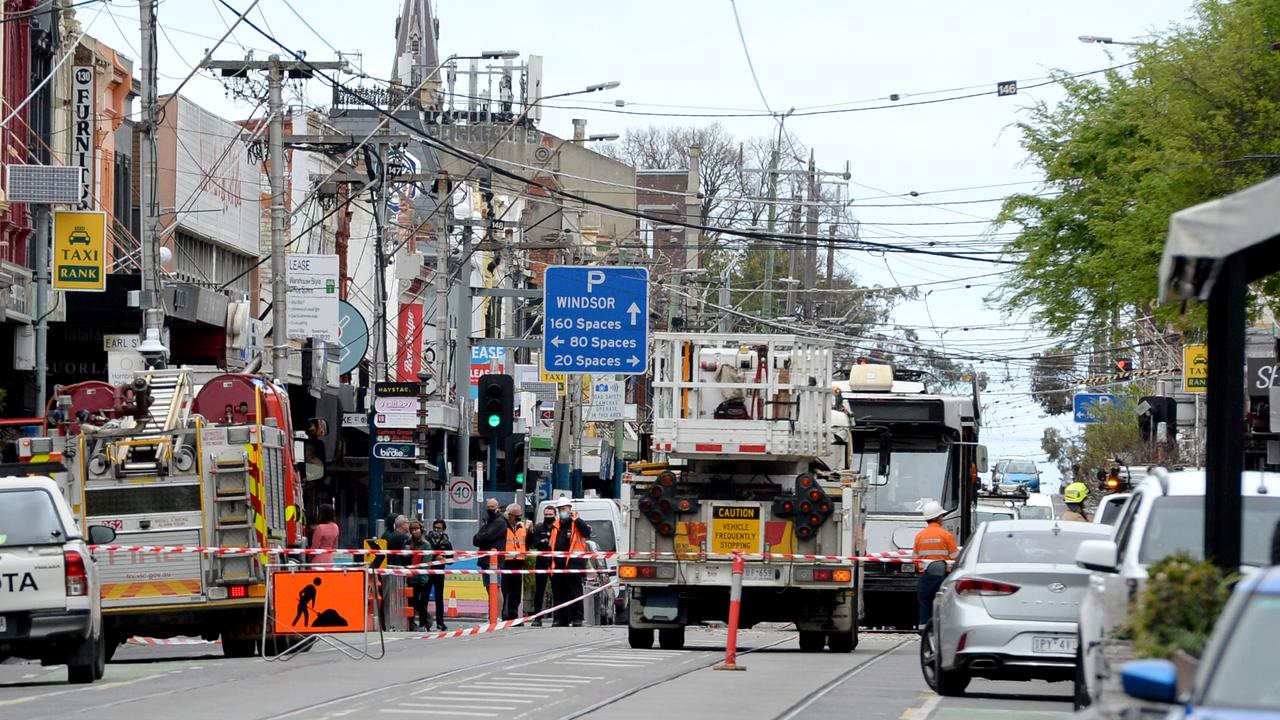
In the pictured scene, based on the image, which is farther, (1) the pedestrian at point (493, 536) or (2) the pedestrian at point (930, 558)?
(1) the pedestrian at point (493, 536)

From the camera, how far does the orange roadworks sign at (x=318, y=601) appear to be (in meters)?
21.3

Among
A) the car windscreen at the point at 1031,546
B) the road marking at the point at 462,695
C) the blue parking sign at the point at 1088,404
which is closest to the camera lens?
the road marking at the point at 462,695

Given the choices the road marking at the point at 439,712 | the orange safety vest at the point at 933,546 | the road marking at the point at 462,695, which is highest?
the orange safety vest at the point at 933,546

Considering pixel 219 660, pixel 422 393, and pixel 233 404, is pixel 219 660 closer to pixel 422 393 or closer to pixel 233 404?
pixel 233 404

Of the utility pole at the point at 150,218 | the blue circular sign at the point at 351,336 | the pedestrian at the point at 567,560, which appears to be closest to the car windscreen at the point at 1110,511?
the pedestrian at the point at 567,560

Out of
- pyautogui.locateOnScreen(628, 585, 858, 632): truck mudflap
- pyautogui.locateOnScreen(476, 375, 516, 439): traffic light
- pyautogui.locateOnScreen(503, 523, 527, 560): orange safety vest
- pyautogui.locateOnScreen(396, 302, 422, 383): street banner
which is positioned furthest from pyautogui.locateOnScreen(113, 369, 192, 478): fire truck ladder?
pyautogui.locateOnScreen(396, 302, 422, 383): street banner

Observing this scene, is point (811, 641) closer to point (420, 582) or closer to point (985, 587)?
point (985, 587)

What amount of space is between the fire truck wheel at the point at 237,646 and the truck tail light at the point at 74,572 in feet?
15.5

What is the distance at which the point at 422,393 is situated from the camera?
3706 cm

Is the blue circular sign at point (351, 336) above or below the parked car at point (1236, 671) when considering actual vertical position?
above

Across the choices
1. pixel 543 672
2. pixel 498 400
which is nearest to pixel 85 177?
pixel 498 400

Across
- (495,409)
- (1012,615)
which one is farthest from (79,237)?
(1012,615)

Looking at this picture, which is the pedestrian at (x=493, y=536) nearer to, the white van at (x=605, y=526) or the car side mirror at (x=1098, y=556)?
the white van at (x=605, y=526)

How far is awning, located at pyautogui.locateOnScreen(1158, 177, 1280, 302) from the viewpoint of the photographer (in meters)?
9.75
